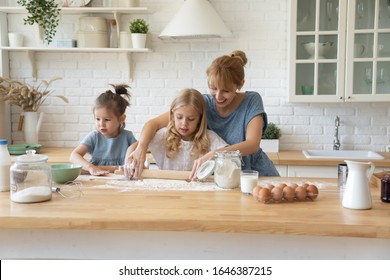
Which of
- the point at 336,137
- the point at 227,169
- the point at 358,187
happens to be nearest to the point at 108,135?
the point at 227,169

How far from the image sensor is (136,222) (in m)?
1.52

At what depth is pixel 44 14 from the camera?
372cm

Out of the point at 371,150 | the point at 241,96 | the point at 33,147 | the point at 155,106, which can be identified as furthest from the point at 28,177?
the point at 371,150

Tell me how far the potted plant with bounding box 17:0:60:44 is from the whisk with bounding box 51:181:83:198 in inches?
81.4

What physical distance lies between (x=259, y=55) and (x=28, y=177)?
260cm

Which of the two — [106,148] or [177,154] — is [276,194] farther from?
[106,148]

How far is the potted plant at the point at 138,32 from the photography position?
3.76 m

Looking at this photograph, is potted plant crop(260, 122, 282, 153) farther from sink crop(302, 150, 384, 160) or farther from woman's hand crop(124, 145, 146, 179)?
woman's hand crop(124, 145, 146, 179)

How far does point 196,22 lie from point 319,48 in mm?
980

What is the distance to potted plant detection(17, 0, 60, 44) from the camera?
3.69 meters

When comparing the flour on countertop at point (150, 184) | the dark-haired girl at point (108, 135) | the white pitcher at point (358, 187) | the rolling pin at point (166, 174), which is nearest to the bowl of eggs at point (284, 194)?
the white pitcher at point (358, 187)

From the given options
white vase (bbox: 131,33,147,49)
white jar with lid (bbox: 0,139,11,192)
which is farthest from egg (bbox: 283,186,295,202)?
white vase (bbox: 131,33,147,49)

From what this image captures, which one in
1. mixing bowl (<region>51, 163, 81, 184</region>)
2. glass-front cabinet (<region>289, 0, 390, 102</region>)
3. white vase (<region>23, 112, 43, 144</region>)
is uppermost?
glass-front cabinet (<region>289, 0, 390, 102</region>)

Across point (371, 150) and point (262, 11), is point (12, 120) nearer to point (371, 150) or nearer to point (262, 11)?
point (262, 11)
